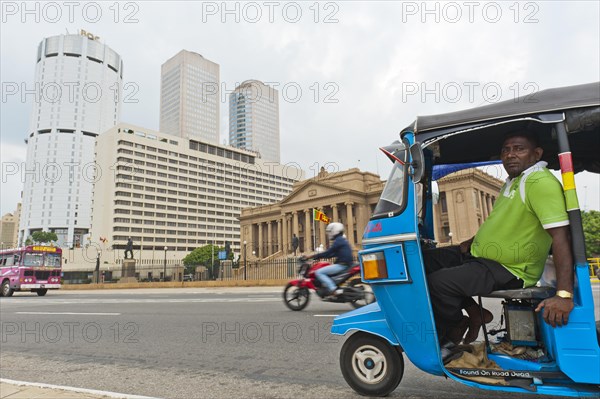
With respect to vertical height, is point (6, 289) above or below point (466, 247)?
below

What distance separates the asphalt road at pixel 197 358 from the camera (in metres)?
3.55

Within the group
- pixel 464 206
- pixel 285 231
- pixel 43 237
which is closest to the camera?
pixel 464 206

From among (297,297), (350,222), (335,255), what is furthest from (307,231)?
(335,255)

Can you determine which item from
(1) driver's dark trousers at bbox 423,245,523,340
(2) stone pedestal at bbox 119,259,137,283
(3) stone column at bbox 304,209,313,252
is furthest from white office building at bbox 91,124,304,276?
(1) driver's dark trousers at bbox 423,245,523,340

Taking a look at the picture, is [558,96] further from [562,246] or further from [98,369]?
[98,369]

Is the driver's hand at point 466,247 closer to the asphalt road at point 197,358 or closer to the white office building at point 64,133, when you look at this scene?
the asphalt road at point 197,358

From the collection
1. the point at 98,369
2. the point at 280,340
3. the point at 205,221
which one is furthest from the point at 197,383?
the point at 205,221

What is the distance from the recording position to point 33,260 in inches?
890

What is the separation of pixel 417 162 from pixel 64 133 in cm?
15843

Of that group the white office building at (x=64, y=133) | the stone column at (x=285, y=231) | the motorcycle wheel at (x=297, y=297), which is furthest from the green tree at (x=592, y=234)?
the white office building at (x=64, y=133)

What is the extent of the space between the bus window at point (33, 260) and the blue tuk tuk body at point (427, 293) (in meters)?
24.7

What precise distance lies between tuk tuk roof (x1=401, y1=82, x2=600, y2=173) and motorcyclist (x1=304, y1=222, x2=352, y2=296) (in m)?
5.10

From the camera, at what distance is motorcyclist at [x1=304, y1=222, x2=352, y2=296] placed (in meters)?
9.06

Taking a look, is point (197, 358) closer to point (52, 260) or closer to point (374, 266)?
point (374, 266)
